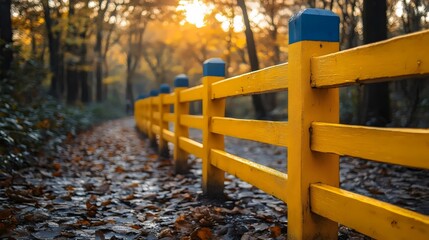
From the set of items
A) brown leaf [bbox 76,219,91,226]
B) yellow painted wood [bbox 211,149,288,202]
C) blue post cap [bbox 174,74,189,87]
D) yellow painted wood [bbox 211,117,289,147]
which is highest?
blue post cap [bbox 174,74,189,87]

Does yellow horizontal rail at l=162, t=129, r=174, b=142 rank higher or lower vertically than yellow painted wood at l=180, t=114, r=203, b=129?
lower

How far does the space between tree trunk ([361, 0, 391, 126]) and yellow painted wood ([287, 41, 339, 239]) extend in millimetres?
5038

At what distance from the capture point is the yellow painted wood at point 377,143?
4.49ft

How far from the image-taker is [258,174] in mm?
2646

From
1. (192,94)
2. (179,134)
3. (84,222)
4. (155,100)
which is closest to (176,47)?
(155,100)

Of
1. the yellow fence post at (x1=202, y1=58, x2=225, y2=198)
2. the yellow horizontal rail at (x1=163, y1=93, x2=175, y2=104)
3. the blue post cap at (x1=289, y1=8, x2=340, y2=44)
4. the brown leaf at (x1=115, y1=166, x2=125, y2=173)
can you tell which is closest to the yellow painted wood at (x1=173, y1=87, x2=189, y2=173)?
the yellow horizontal rail at (x1=163, y1=93, x2=175, y2=104)

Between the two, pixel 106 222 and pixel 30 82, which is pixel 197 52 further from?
pixel 106 222

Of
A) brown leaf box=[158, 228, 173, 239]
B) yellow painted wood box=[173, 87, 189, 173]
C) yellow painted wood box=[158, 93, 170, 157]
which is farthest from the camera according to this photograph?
yellow painted wood box=[158, 93, 170, 157]

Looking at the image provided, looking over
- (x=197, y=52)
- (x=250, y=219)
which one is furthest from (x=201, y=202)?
(x=197, y=52)

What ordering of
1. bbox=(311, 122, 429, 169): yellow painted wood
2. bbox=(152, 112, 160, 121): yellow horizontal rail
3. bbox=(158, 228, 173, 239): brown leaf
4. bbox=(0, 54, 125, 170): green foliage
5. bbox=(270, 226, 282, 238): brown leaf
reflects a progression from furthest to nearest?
bbox=(152, 112, 160, 121): yellow horizontal rail → bbox=(0, 54, 125, 170): green foliage → bbox=(158, 228, 173, 239): brown leaf → bbox=(270, 226, 282, 238): brown leaf → bbox=(311, 122, 429, 169): yellow painted wood

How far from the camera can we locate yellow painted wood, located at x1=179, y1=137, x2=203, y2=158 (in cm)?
421

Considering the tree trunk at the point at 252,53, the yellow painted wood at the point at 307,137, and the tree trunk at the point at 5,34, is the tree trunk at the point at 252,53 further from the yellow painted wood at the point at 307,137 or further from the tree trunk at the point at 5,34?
the yellow painted wood at the point at 307,137

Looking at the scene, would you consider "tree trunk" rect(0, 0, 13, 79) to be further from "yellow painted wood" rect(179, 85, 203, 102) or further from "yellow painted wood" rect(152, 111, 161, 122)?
"yellow painted wood" rect(179, 85, 203, 102)

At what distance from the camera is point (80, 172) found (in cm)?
539
